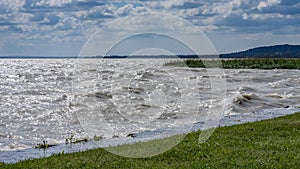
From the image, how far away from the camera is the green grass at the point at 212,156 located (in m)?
13.2

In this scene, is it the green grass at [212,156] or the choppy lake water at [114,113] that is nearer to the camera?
the green grass at [212,156]

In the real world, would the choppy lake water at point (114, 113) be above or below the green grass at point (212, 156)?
below

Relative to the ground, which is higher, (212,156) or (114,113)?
(212,156)

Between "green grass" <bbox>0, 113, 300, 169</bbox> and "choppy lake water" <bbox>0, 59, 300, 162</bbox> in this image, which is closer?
"green grass" <bbox>0, 113, 300, 169</bbox>

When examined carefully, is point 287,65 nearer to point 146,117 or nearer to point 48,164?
point 146,117

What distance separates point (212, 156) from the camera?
14.2 metres

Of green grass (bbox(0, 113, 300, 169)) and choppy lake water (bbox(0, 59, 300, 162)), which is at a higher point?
green grass (bbox(0, 113, 300, 169))

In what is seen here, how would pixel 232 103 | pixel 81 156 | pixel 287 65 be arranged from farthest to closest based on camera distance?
pixel 287 65 < pixel 232 103 < pixel 81 156

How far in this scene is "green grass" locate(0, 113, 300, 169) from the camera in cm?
1318

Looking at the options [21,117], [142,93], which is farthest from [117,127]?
[142,93]

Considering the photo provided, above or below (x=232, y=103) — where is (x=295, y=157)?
above

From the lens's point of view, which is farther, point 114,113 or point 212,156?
point 114,113

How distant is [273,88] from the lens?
53906 mm

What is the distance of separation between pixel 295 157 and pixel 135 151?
522 cm
